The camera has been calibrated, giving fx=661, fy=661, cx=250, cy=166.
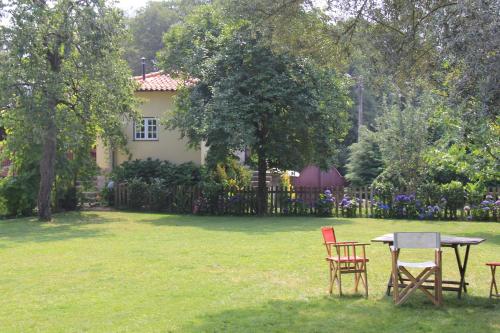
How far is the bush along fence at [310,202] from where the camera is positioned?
23266mm

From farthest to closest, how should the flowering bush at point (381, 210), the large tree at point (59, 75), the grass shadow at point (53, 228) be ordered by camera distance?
the flowering bush at point (381, 210) → the large tree at point (59, 75) → the grass shadow at point (53, 228)

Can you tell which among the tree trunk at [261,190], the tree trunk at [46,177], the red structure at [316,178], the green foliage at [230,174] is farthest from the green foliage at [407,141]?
the red structure at [316,178]

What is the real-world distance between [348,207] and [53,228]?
1064 centimetres

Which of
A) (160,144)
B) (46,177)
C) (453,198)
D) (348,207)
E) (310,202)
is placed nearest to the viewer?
(46,177)

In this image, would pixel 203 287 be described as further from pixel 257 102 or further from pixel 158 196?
pixel 158 196

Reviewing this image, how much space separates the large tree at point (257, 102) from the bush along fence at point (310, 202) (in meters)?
0.89

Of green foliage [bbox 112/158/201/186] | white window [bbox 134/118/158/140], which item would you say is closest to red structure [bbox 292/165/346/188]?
white window [bbox 134/118/158/140]

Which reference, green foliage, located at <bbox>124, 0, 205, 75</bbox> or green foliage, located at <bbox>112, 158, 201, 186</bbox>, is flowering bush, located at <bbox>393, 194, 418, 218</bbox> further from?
green foliage, located at <bbox>124, 0, 205, 75</bbox>

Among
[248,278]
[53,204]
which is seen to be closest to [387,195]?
[53,204]

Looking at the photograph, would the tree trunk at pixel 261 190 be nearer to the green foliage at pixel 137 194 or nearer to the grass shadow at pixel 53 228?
the green foliage at pixel 137 194

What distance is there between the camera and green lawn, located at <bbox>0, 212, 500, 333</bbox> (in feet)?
25.2

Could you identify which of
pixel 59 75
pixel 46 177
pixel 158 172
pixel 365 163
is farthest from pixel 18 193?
pixel 365 163

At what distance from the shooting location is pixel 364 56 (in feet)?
35.5

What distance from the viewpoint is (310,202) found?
24891 mm
